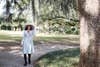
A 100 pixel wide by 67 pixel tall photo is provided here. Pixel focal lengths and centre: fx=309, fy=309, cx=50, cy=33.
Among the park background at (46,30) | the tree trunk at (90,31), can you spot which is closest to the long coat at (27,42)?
the park background at (46,30)

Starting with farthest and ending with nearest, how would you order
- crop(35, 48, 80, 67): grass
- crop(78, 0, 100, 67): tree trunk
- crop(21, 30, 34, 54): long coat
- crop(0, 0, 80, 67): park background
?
crop(0, 0, 80, 67): park background
crop(21, 30, 34, 54): long coat
crop(35, 48, 80, 67): grass
crop(78, 0, 100, 67): tree trunk

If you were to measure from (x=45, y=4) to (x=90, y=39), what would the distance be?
73.4 feet

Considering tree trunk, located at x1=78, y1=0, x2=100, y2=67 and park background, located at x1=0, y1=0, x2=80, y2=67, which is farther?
park background, located at x1=0, y1=0, x2=80, y2=67

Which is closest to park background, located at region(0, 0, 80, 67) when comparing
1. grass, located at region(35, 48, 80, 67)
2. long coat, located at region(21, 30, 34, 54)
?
grass, located at region(35, 48, 80, 67)

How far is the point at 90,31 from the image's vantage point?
13.9 feet

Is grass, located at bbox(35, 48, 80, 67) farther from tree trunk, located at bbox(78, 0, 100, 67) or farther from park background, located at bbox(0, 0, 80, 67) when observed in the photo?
tree trunk, located at bbox(78, 0, 100, 67)

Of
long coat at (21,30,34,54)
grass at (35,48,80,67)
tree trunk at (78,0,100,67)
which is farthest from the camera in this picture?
long coat at (21,30,34,54)

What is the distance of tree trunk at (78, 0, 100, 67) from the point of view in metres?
4.19

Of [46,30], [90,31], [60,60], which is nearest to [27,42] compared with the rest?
[60,60]

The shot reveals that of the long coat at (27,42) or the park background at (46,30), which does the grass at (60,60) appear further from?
the long coat at (27,42)

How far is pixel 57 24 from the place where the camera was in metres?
36.1

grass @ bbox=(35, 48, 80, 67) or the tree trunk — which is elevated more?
the tree trunk

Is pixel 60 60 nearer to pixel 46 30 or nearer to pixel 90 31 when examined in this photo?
pixel 90 31

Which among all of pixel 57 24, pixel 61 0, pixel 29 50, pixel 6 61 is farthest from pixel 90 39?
pixel 57 24
